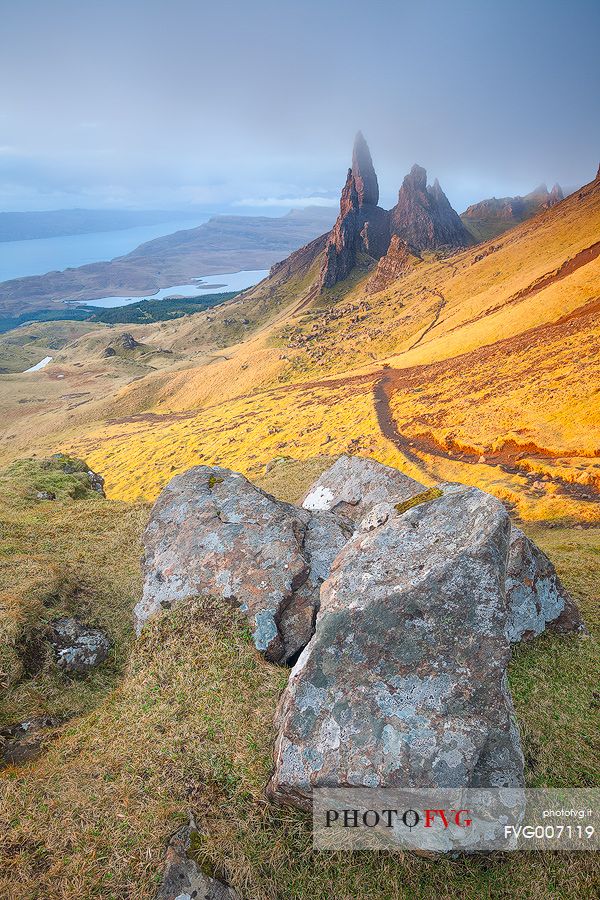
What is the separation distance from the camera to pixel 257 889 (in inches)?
308

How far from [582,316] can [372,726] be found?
91.8 m

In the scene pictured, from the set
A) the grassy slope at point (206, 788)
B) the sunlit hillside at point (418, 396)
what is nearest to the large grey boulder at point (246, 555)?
the grassy slope at point (206, 788)

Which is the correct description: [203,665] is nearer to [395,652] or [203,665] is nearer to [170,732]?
[170,732]

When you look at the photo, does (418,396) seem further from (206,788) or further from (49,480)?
(206,788)

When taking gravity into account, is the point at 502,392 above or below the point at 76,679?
below

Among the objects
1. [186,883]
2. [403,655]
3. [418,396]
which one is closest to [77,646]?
[186,883]

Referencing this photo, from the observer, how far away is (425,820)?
8391mm

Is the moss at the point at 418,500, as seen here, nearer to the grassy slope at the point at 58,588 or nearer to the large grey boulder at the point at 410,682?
the large grey boulder at the point at 410,682

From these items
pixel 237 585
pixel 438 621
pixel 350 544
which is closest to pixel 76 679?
pixel 237 585

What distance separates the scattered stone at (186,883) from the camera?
7543 millimetres

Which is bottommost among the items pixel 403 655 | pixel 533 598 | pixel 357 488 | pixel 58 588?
pixel 533 598

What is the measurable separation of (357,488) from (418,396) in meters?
61.1

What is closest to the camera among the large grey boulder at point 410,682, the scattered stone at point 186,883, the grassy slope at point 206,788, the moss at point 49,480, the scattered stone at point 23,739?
the scattered stone at point 186,883

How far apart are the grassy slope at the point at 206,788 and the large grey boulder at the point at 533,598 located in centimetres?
150
